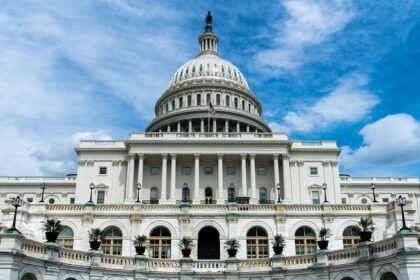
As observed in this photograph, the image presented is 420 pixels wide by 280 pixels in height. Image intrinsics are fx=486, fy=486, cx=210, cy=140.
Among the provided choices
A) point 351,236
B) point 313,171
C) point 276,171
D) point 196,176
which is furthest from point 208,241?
point 313,171

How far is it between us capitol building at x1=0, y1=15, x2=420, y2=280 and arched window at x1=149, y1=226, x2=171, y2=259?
0.13m

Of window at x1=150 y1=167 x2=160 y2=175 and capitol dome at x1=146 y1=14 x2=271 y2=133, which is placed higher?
capitol dome at x1=146 y1=14 x2=271 y2=133

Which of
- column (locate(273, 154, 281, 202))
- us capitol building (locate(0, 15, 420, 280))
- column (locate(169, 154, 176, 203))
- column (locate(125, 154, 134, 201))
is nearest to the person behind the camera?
us capitol building (locate(0, 15, 420, 280))

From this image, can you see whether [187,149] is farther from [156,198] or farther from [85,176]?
[85,176]

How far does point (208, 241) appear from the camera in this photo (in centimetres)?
5028

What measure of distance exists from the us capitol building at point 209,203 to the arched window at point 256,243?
0.11 m

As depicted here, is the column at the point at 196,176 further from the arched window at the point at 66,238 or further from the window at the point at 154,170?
the arched window at the point at 66,238

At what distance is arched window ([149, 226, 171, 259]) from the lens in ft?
157

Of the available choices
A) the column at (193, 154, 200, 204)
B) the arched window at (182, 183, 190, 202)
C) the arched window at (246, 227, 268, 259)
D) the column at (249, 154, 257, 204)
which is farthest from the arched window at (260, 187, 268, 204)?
the arched window at (246, 227, 268, 259)

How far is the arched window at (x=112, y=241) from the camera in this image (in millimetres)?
48203

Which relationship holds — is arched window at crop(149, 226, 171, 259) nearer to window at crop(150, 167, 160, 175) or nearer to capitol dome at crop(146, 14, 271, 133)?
window at crop(150, 167, 160, 175)

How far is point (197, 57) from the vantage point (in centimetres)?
14212

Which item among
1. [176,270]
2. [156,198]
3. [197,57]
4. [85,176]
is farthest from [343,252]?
[197,57]

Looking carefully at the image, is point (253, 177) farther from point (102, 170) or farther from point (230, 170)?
point (102, 170)
